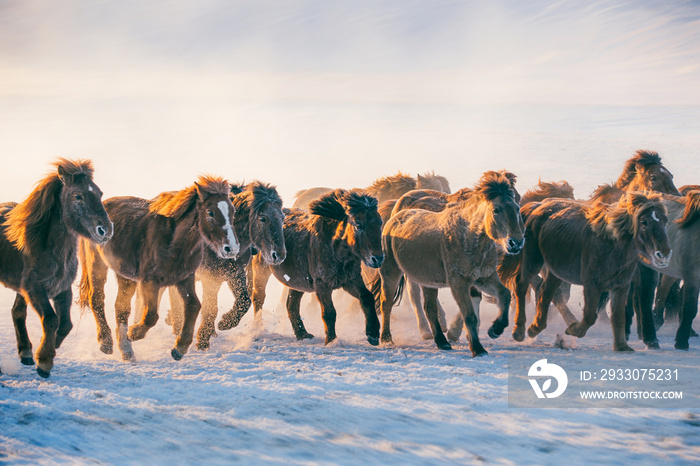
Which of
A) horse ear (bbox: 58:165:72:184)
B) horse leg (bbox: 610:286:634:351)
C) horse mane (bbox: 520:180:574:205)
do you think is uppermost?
horse mane (bbox: 520:180:574:205)

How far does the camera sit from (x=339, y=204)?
988 cm

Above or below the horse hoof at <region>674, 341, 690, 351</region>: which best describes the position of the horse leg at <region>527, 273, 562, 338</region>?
above

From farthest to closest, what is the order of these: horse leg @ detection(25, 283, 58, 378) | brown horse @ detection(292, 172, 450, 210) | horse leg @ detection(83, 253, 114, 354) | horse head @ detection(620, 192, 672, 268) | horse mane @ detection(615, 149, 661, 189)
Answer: brown horse @ detection(292, 172, 450, 210)
horse mane @ detection(615, 149, 661, 189)
horse leg @ detection(83, 253, 114, 354)
horse head @ detection(620, 192, 672, 268)
horse leg @ detection(25, 283, 58, 378)

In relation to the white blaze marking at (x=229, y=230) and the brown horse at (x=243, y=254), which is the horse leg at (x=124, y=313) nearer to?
the brown horse at (x=243, y=254)

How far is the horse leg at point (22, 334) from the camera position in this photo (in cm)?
834

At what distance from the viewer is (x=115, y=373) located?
8211 mm

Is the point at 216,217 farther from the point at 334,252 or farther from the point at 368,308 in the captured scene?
the point at 368,308

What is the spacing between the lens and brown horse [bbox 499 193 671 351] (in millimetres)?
9055

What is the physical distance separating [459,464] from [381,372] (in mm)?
2607

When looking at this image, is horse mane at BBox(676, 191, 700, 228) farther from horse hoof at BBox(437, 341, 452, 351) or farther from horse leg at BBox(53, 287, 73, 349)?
horse leg at BBox(53, 287, 73, 349)

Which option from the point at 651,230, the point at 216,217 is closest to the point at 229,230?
the point at 216,217

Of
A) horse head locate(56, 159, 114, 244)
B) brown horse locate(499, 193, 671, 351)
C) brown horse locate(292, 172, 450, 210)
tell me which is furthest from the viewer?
brown horse locate(292, 172, 450, 210)

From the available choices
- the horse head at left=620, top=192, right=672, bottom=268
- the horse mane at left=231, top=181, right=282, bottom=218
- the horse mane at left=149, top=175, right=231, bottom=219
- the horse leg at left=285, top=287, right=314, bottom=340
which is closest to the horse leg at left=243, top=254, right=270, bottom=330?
the horse leg at left=285, top=287, right=314, bottom=340

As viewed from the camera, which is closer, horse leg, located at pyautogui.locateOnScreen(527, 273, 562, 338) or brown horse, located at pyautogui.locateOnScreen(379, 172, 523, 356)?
brown horse, located at pyautogui.locateOnScreen(379, 172, 523, 356)
